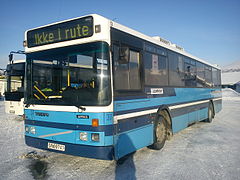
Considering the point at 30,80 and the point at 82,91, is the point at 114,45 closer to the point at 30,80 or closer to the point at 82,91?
the point at 82,91

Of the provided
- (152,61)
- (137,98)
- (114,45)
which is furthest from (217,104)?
(114,45)

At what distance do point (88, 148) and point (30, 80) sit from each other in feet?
7.44

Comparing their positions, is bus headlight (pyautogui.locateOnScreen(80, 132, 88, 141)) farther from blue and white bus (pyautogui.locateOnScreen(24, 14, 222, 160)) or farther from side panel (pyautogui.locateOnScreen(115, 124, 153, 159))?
side panel (pyautogui.locateOnScreen(115, 124, 153, 159))

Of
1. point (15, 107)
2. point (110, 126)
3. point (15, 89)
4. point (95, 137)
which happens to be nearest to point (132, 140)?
point (110, 126)

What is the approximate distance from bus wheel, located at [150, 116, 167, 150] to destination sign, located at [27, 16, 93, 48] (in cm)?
312

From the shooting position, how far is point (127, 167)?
4707mm

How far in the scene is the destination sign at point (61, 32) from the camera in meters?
4.15

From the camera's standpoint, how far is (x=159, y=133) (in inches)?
235

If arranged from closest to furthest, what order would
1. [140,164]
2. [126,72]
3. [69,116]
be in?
[69,116]
[126,72]
[140,164]

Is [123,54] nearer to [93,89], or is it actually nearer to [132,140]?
[93,89]

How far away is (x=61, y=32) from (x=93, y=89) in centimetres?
157

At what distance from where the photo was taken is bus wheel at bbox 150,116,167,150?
5.69 meters

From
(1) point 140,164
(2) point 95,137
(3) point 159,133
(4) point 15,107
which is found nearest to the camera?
(2) point 95,137

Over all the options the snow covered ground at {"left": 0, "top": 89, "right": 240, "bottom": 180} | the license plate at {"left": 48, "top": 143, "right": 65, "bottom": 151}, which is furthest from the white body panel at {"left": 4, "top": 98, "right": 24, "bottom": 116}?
the license plate at {"left": 48, "top": 143, "right": 65, "bottom": 151}
